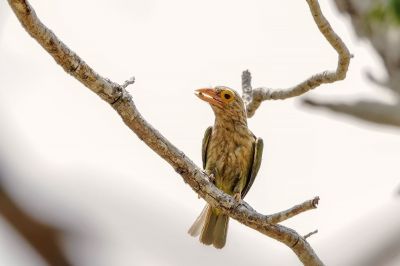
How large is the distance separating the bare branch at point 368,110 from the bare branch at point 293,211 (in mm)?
546

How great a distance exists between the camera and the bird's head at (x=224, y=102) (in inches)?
288

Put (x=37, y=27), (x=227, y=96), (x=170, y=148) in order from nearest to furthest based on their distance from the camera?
(x=37, y=27)
(x=170, y=148)
(x=227, y=96)

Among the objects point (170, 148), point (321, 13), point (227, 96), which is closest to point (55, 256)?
point (170, 148)

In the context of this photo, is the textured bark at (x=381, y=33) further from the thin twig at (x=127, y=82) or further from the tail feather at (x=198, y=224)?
the tail feather at (x=198, y=224)

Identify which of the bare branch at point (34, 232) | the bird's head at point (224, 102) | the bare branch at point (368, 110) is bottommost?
the bare branch at point (34, 232)

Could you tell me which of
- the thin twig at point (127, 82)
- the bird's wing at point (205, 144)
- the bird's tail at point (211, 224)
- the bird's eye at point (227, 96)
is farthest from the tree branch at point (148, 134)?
the bird's eye at point (227, 96)

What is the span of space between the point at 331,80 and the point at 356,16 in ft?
2.04

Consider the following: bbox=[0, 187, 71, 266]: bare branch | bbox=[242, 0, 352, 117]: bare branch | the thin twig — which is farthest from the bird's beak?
bbox=[0, 187, 71, 266]: bare branch

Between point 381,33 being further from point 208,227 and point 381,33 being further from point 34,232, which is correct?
point 34,232

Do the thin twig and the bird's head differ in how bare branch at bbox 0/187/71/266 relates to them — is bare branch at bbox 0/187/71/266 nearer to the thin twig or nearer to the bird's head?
the thin twig

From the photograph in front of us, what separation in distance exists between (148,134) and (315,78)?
6.82ft

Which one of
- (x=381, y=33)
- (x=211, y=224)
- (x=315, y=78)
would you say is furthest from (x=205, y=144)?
(x=381, y=33)

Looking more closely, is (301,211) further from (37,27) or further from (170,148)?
(37,27)

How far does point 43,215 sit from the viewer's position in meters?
0.71
